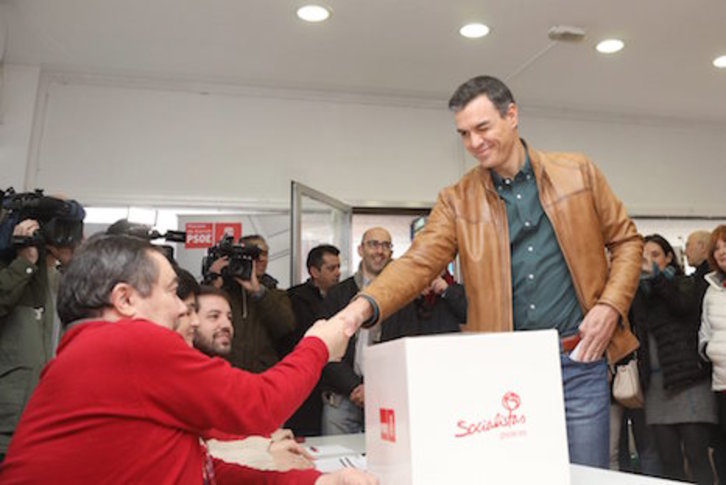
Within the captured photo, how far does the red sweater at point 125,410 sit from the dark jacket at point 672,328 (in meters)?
2.67

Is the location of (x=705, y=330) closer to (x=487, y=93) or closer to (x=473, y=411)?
(x=487, y=93)

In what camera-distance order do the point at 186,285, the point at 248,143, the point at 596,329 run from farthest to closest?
the point at 248,143, the point at 186,285, the point at 596,329

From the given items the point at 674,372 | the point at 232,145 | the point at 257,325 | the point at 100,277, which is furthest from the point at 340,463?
the point at 232,145

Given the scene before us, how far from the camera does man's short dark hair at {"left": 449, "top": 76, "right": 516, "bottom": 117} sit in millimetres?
1568

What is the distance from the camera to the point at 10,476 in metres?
0.90

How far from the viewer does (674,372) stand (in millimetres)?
3002

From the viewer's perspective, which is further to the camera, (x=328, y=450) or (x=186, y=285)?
(x=186, y=285)

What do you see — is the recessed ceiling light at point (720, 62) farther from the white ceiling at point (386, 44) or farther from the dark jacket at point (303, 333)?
the dark jacket at point (303, 333)

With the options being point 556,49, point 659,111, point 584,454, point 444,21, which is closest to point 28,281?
point 584,454

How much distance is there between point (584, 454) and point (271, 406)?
85 cm

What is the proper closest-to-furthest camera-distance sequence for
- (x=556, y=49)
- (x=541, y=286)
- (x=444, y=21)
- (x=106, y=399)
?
(x=106, y=399) < (x=541, y=286) < (x=444, y=21) < (x=556, y=49)

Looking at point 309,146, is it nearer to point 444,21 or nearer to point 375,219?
point 375,219

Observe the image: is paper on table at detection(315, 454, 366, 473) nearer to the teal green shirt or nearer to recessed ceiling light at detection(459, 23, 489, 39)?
the teal green shirt

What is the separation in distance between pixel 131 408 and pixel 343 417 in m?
2.21
